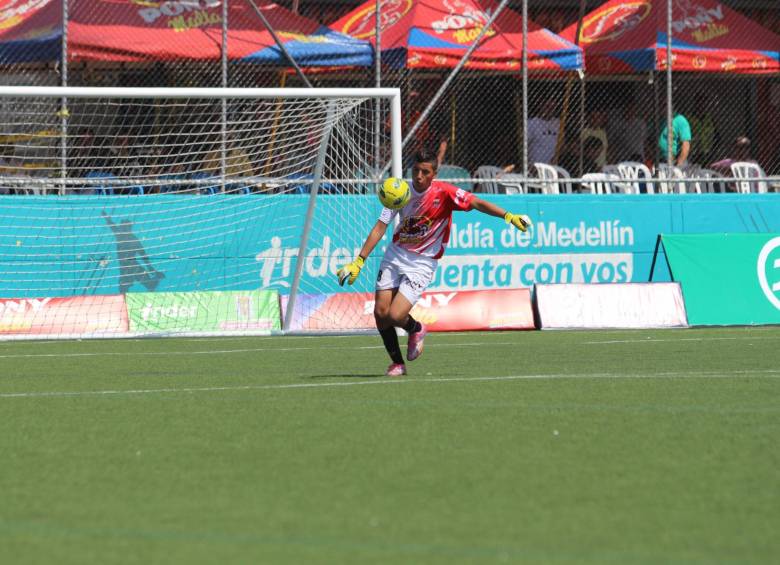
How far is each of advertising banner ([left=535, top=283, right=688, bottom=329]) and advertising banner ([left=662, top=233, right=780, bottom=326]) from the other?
0.43 m

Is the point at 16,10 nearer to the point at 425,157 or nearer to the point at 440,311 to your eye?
the point at 440,311

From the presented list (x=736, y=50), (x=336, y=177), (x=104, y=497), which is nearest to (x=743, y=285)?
(x=736, y=50)

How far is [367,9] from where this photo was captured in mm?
21625

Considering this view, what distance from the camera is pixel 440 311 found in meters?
19.2

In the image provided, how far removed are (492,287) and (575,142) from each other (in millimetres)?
3721

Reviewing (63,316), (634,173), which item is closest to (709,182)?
(634,173)

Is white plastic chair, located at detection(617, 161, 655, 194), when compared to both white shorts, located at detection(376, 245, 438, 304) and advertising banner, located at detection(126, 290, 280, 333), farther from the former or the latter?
white shorts, located at detection(376, 245, 438, 304)

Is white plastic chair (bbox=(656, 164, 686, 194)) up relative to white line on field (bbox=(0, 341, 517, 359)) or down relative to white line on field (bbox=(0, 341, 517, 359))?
down

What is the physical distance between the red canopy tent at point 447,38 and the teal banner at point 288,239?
6.55ft

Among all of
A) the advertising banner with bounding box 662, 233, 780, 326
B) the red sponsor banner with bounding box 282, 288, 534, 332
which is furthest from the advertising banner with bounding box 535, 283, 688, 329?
the advertising banner with bounding box 662, 233, 780, 326

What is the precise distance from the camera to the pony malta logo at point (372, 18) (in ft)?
69.9

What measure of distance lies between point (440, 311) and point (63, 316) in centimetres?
445

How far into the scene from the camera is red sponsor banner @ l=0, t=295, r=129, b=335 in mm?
17797

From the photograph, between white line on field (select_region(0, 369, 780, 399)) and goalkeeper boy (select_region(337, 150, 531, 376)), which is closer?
white line on field (select_region(0, 369, 780, 399))
